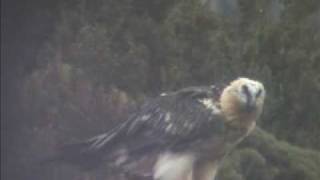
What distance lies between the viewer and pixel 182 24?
2.99 metres

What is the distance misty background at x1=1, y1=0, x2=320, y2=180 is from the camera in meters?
2.94

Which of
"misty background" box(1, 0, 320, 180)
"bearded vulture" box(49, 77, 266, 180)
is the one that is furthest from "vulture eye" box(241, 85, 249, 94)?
"misty background" box(1, 0, 320, 180)

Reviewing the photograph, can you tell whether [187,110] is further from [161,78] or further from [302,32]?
[302,32]

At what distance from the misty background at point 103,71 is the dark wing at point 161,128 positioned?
4 centimetres

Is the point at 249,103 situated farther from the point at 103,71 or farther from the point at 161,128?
the point at 103,71

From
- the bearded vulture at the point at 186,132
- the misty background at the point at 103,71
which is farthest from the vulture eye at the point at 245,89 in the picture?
the misty background at the point at 103,71

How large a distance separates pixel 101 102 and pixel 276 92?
0.50 meters

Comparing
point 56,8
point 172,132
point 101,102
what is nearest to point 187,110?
point 172,132

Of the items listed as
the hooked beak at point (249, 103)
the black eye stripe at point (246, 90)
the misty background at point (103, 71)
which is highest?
the misty background at point (103, 71)

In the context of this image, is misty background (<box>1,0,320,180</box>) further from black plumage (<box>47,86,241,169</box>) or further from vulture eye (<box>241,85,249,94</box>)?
vulture eye (<box>241,85,249,94</box>)

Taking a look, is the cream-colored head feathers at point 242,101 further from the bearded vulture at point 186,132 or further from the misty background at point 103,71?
the misty background at point 103,71

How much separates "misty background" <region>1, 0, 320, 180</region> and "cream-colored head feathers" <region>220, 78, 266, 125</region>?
0.44ft

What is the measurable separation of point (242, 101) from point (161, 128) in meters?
0.23

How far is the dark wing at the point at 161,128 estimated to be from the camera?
2.77 meters
